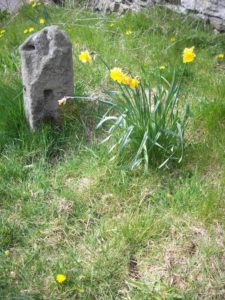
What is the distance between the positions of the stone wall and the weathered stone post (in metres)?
2.08

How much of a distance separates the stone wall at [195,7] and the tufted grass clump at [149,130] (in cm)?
206

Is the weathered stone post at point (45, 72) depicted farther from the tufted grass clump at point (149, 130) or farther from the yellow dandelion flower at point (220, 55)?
the yellow dandelion flower at point (220, 55)

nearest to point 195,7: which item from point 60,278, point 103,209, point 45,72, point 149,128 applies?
point 45,72

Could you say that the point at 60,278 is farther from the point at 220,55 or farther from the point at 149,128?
the point at 220,55

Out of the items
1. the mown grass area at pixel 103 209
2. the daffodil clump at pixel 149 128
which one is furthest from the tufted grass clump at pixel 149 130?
the mown grass area at pixel 103 209

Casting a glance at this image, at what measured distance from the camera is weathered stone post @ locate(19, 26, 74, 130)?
123 inches

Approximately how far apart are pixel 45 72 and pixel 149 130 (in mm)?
957

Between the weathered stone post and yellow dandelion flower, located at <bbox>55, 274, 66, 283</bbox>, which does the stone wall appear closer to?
the weathered stone post

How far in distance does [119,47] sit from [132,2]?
132cm

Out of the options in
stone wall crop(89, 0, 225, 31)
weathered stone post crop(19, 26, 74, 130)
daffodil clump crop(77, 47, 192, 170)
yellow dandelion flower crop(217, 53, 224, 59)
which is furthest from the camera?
stone wall crop(89, 0, 225, 31)

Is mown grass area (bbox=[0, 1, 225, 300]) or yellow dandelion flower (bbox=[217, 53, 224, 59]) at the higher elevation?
yellow dandelion flower (bbox=[217, 53, 224, 59])

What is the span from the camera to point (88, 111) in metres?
3.45

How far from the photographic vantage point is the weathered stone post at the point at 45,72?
312 cm

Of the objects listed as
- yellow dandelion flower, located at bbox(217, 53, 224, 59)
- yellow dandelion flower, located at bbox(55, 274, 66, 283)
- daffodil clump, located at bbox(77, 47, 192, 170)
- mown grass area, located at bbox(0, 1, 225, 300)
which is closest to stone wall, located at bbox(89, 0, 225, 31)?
yellow dandelion flower, located at bbox(217, 53, 224, 59)
